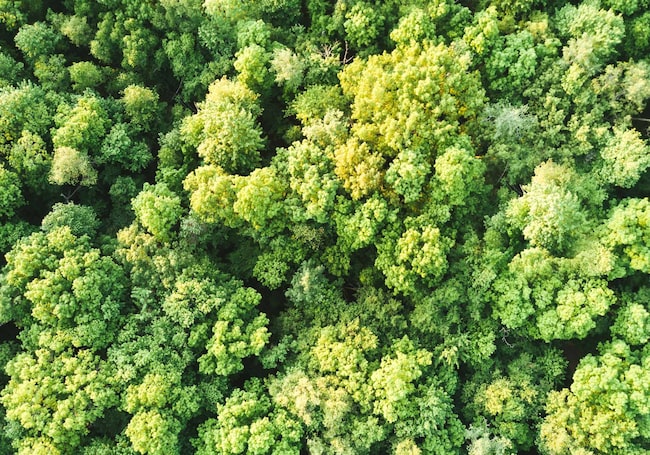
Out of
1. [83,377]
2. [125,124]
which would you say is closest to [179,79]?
[125,124]

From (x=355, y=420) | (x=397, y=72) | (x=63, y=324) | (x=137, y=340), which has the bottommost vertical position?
(x=355, y=420)

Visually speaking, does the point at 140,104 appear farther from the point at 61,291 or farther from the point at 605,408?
the point at 605,408

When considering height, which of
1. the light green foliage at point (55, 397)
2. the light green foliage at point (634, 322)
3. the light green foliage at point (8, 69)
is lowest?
the light green foliage at point (634, 322)

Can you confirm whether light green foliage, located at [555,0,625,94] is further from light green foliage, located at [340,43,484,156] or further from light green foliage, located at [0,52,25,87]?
light green foliage, located at [0,52,25,87]

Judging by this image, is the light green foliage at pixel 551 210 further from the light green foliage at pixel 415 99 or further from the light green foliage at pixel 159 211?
the light green foliage at pixel 159 211

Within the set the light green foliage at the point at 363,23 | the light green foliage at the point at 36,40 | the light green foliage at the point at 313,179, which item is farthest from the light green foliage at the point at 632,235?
the light green foliage at the point at 36,40

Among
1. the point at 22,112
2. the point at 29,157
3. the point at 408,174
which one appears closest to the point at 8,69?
the point at 22,112

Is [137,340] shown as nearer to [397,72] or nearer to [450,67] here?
[397,72]
